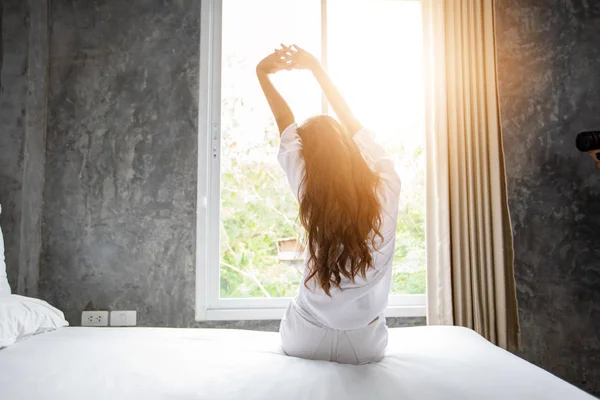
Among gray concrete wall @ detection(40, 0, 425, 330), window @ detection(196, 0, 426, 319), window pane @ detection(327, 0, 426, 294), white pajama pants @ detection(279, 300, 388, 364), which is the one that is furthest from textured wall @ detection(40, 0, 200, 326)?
white pajama pants @ detection(279, 300, 388, 364)

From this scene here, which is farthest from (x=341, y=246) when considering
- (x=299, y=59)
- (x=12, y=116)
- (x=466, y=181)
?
(x=12, y=116)

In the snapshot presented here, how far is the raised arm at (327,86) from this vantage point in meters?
1.76

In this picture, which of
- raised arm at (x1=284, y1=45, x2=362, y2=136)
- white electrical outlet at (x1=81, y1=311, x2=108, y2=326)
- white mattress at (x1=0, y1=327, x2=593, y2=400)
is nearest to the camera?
white mattress at (x1=0, y1=327, x2=593, y2=400)

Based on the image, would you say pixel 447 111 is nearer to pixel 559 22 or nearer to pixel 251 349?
pixel 559 22

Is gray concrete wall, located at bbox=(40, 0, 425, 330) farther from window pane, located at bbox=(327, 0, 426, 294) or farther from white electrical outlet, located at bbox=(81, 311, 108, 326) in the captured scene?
window pane, located at bbox=(327, 0, 426, 294)

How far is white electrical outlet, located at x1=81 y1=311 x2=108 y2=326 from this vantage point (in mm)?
2414

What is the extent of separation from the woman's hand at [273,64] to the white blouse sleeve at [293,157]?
422 millimetres

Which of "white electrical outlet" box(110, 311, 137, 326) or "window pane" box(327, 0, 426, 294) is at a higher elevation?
"window pane" box(327, 0, 426, 294)

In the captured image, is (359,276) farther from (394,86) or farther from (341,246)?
(394,86)

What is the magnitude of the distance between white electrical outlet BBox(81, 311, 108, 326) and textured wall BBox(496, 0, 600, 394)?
7.37 feet

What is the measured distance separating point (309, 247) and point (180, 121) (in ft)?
4.46

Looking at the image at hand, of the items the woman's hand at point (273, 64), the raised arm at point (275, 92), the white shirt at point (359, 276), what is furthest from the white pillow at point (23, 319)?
the woman's hand at point (273, 64)

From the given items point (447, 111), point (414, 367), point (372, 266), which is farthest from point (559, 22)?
point (414, 367)

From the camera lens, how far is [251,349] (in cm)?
159
